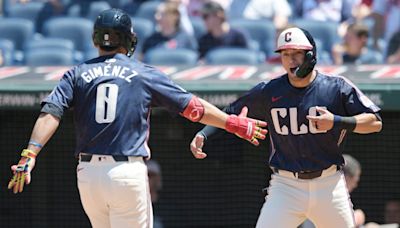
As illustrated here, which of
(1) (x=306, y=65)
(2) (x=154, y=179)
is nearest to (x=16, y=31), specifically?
(2) (x=154, y=179)

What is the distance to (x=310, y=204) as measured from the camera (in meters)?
5.61

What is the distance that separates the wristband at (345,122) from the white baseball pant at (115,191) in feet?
3.59

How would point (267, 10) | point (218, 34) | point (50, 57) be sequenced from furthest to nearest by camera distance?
point (267, 10), point (218, 34), point (50, 57)

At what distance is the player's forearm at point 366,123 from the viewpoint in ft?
17.9

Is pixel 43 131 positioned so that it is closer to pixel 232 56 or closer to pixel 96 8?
pixel 232 56

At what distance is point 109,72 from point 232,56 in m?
3.89

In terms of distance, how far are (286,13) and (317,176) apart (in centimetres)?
475

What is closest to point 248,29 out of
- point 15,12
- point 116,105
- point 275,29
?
point 275,29

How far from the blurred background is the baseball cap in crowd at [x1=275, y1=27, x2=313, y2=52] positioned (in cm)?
183

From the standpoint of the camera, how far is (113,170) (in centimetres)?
514

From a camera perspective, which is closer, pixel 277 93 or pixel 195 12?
pixel 277 93

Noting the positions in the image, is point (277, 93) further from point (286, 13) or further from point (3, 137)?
point (286, 13)

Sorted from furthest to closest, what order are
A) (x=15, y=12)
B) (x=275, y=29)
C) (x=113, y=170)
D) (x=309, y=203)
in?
(x=15, y=12) < (x=275, y=29) < (x=309, y=203) < (x=113, y=170)

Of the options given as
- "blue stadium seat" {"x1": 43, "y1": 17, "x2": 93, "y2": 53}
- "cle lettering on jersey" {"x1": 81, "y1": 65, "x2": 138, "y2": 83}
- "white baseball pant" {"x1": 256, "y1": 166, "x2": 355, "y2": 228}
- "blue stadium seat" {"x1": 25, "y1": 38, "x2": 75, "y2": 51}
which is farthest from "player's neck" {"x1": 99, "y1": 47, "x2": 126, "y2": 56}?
"blue stadium seat" {"x1": 43, "y1": 17, "x2": 93, "y2": 53}
